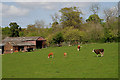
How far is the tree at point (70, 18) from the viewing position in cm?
6738

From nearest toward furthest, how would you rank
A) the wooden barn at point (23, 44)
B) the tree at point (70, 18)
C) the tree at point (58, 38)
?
the wooden barn at point (23, 44) → the tree at point (58, 38) → the tree at point (70, 18)

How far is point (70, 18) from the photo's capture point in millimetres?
67625

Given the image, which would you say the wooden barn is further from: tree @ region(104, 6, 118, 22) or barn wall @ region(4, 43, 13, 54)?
tree @ region(104, 6, 118, 22)

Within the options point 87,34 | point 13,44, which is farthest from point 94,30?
point 13,44

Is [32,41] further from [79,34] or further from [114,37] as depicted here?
[114,37]

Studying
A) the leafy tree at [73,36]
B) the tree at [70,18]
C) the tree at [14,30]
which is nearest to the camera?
the leafy tree at [73,36]

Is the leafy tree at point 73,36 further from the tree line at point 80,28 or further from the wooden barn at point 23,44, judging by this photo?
the wooden barn at point 23,44

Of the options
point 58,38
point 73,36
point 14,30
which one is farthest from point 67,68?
point 14,30

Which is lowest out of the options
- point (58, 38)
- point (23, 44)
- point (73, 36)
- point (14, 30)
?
point (23, 44)

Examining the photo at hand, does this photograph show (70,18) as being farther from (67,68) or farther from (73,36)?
(67,68)

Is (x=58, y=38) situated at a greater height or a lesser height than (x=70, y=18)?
lesser

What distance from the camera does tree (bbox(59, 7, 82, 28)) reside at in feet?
221

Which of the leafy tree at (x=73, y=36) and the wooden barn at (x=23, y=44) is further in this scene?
the leafy tree at (x=73, y=36)

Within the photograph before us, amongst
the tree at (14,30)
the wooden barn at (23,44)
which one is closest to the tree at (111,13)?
the wooden barn at (23,44)
